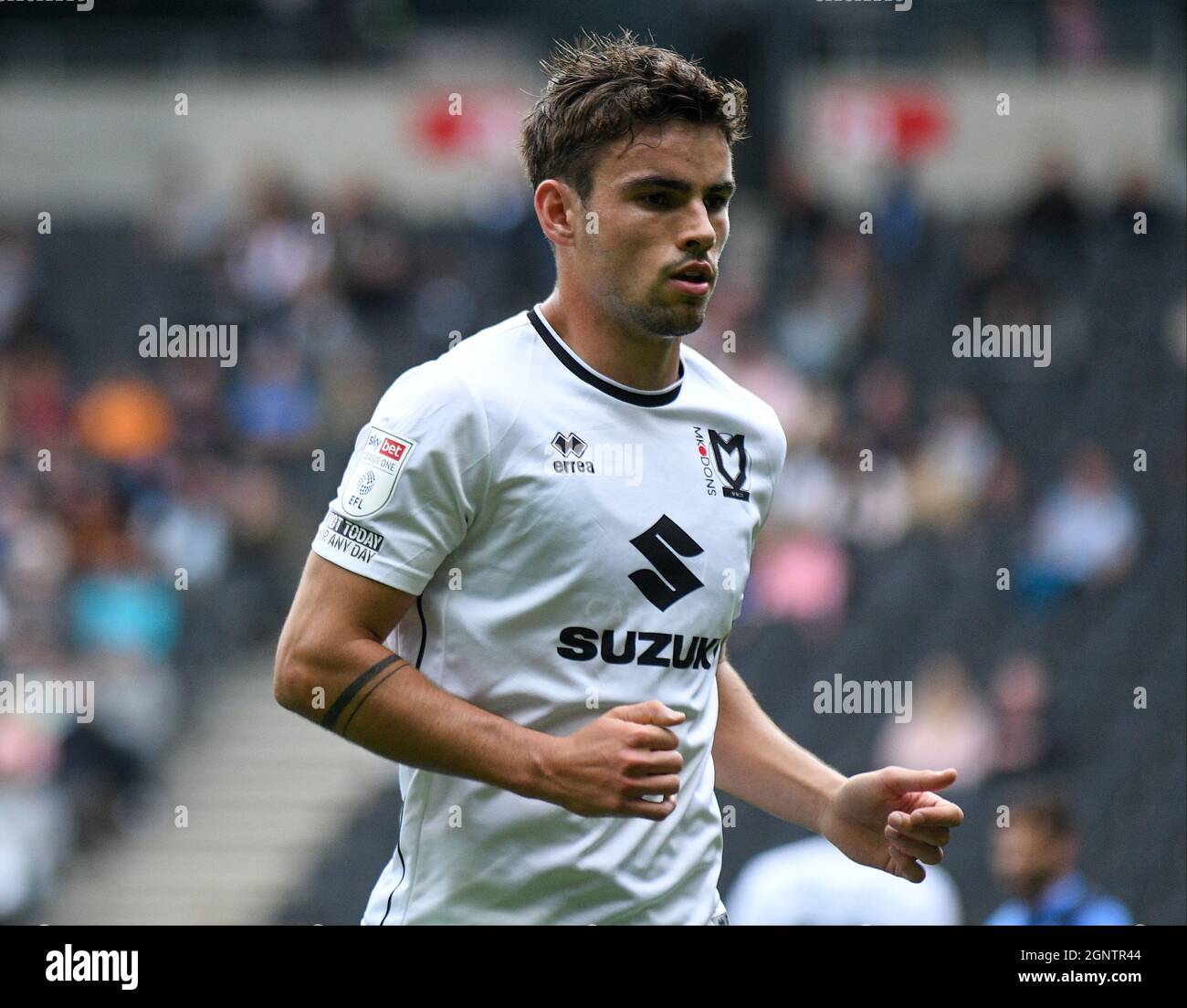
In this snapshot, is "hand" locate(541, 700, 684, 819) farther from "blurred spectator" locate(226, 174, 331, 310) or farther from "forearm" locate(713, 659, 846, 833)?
"blurred spectator" locate(226, 174, 331, 310)

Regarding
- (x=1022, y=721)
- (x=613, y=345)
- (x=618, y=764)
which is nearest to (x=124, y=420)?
(x=1022, y=721)

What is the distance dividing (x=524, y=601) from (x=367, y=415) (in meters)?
9.56

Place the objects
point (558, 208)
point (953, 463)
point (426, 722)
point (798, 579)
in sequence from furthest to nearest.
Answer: point (953, 463) < point (798, 579) < point (558, 208) < point (426, 722)

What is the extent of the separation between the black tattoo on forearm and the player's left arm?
73cm

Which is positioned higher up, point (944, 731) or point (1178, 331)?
point (1178, 331)

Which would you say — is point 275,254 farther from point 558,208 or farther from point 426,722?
point 426,722

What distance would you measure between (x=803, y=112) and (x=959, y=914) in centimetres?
928

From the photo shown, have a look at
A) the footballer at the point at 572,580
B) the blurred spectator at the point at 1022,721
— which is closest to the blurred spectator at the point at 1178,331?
the blurred spectator at the point at 1022,721

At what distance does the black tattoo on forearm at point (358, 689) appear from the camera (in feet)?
9.53

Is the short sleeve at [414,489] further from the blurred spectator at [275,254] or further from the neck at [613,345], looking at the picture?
the blurred spectator at [275,254]

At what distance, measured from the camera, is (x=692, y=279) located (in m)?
3.12

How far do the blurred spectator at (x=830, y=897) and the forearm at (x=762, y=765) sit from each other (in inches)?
67.5

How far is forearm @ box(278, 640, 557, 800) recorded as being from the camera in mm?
2869
